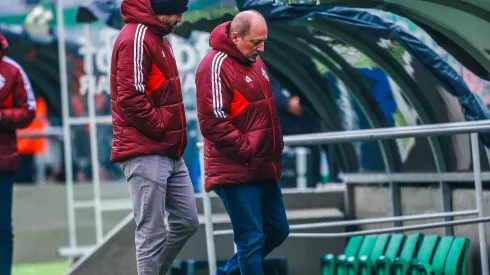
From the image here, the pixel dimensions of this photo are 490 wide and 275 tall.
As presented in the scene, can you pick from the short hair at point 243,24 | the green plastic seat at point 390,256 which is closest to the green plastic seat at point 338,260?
the green plastic seat at point 390,256

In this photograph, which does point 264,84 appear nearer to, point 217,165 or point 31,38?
point 217,165

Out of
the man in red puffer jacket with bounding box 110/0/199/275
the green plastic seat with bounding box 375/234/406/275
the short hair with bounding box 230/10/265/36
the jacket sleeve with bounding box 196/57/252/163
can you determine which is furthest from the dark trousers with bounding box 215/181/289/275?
the green plastic seat with bounding box 375/234/406/275

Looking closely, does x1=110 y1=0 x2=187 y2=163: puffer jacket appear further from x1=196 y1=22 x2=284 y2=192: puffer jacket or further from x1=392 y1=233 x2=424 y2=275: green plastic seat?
x1=392 y1=233 x2=424 y2=275: green plastic seat

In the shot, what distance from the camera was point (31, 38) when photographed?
19.9 metres

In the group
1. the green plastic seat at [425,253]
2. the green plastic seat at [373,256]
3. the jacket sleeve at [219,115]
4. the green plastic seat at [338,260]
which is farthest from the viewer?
the green plastic seat at [338,260]

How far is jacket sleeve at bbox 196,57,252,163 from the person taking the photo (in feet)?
24.0

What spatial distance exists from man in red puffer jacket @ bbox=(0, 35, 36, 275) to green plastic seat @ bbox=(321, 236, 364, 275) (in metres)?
2.08

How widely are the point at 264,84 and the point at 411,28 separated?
181 cm

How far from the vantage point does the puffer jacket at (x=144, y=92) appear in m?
7.21

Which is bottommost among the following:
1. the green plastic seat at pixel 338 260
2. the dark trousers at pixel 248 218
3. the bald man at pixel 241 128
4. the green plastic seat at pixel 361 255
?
the green plastic seat at pixel 338 260

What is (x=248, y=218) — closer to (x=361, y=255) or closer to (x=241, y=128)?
(x=241, y=128)

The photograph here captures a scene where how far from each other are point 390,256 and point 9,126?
8.63ft

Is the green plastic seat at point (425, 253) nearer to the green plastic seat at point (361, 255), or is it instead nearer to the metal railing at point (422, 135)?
the metal railing at point (422, 135)

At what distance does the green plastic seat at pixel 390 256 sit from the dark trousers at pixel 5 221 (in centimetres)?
239
